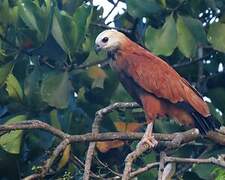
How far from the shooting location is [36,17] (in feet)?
13.7

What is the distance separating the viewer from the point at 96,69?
4.40 m

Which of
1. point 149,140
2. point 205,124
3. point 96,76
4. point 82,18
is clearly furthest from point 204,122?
point 82,18

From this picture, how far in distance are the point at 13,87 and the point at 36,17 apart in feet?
1.38

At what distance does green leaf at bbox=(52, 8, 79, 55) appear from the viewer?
4.19 meters

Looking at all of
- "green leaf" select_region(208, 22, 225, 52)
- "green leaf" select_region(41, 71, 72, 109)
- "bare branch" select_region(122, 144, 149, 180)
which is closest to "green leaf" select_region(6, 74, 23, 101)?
"green leaf" select_region(41, 71, 72, 109)

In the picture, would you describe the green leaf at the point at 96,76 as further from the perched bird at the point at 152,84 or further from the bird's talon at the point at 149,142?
the bird's talon at the point at 149,142

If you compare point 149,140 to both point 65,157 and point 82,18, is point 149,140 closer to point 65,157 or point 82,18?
point 65,157

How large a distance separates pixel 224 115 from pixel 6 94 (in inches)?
52.5

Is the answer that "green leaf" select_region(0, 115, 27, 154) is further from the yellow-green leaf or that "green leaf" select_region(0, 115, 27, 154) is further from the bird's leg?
the bird's leg

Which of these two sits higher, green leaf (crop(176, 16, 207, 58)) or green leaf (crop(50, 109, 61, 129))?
green leaf (crop(176, 16, 207, 58))

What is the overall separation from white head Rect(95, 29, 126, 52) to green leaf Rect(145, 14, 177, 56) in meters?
0.37

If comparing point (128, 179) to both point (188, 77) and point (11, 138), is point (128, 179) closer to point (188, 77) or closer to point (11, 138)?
point (11, 138)

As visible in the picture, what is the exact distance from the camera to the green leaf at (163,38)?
170 inches

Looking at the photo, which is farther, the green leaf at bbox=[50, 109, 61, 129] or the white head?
the white head
